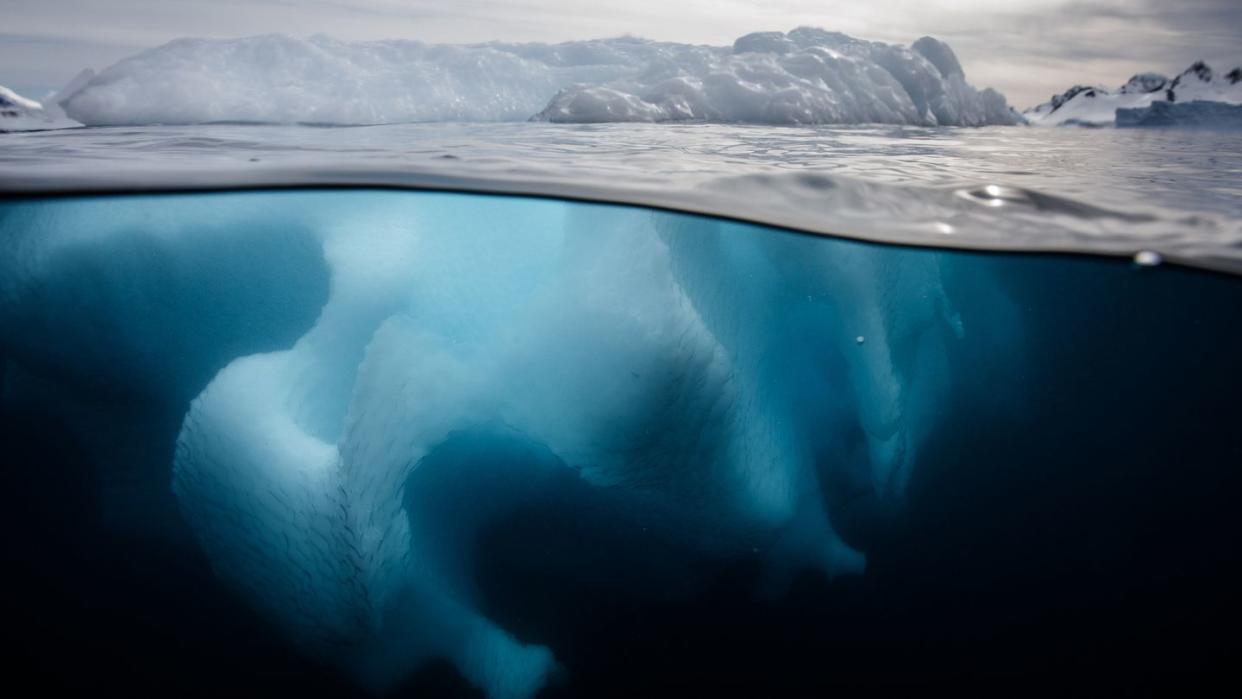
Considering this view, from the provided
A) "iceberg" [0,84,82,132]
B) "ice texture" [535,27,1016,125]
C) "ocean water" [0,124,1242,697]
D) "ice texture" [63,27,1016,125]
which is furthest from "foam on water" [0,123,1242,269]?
"ice texture" [535,27,1016,125]

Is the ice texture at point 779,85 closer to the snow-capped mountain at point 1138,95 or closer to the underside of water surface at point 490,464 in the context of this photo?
the snow-capped mountain at point 1138,95

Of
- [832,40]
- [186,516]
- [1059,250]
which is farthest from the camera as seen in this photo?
[832,40]

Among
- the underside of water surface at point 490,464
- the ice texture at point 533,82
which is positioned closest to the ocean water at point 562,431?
the underside of water surface at point 490,464

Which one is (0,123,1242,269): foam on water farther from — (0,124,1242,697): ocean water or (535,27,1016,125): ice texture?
(535,27,1016,125): ice texture

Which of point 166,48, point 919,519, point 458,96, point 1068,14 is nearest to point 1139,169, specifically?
point 1068,14

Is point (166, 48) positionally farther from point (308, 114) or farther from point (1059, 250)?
point (1059, 250)
